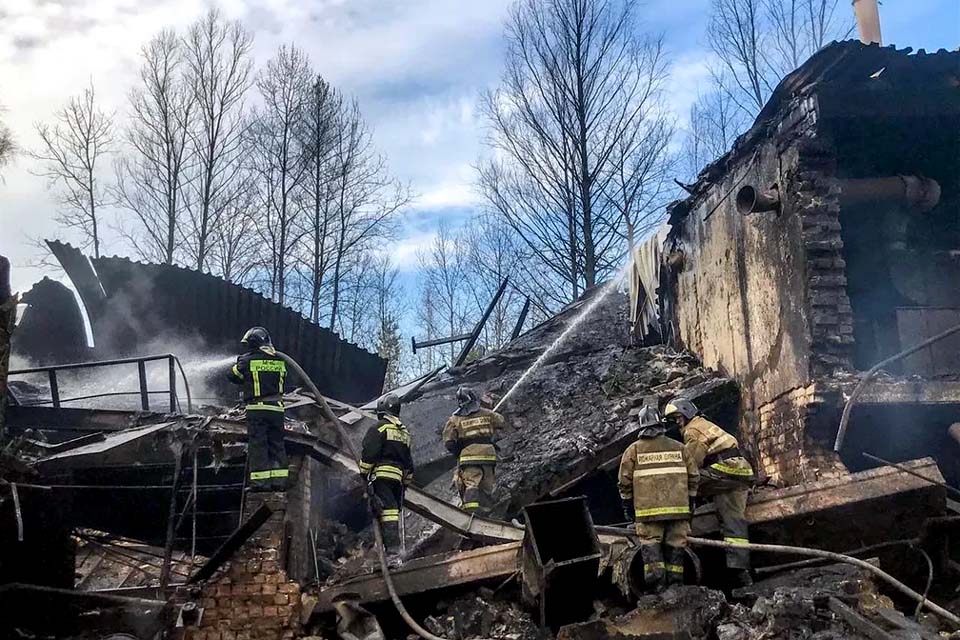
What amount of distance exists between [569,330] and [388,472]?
6.59 m

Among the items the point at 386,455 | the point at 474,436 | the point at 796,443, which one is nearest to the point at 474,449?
the point at 474,436

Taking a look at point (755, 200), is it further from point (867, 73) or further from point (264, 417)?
point (264, 417)

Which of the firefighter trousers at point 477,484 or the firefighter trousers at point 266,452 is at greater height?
the firefighter trousers at point 266,452

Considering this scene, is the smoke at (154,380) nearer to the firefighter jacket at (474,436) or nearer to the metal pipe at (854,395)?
the firefighter jacket at (474,436)

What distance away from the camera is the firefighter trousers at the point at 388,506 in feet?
24.3

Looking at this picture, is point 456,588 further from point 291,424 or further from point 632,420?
point 632,420

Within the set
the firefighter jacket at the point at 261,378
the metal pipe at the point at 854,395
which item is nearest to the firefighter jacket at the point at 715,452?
the metal pipe at the point at 854,395

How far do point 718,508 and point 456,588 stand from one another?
2125 millimetres

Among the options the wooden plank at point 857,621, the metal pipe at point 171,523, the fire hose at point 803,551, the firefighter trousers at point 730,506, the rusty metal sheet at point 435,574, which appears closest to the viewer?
the wooden plank at point 857,621

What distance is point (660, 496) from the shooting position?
5.83 m

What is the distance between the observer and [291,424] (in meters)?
8.10

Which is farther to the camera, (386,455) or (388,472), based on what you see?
(386,455)

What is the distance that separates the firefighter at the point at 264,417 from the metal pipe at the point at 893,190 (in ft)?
19.5

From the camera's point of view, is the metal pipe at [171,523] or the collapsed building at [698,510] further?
the metal pipe at [171,523]
